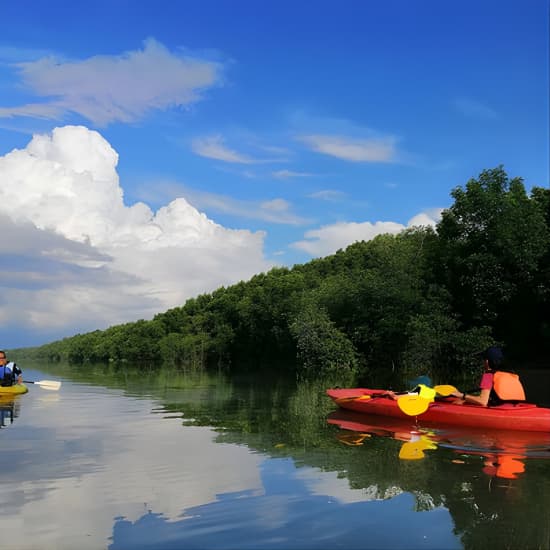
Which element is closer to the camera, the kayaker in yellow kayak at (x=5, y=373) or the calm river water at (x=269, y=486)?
the calm river water at (x=269, y=486)

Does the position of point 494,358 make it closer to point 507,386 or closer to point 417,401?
point 507,386

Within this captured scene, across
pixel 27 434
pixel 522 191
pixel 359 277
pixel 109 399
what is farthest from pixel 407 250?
pixel 27 434

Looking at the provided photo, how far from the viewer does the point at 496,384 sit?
10906 millimetres

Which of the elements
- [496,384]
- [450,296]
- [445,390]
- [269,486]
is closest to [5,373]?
[445,390]

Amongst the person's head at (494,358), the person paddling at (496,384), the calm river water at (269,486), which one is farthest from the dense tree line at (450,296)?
the calm river water at (269,486)

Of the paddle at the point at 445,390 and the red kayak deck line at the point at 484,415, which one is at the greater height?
the paddle at the point at 445,390

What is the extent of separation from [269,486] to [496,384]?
5802 millimetres

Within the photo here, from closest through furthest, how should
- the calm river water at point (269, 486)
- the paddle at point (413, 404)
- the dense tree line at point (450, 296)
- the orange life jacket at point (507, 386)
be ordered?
the calm river water at point (269, 486)
the orange life jacket at point (507, 386)
the paddle at point (413, 404)
the dense tree line at point (450, 296)

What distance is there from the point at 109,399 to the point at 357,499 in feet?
45.4

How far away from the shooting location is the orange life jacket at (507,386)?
35.6ft

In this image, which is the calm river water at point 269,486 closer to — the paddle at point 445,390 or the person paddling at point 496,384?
the person paddling at point 496,384

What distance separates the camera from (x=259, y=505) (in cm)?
604

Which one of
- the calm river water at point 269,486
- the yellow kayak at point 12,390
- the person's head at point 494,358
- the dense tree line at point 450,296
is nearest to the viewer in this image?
the calm river water at point 269,486

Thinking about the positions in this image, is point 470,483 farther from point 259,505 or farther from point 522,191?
point 522,191
